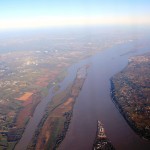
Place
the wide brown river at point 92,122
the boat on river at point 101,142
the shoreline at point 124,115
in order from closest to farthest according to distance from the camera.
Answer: the boat on river at point 101,142 → the wide brown river at point 92,122 → the shoreline at point 124,115

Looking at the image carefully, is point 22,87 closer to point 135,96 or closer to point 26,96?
point 26,96

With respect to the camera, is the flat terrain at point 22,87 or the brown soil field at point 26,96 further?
the brown soil field at point 26,96

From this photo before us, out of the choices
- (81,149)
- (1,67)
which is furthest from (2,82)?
(81,149)

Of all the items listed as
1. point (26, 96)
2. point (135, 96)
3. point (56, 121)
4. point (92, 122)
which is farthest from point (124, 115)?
point (26, 96)

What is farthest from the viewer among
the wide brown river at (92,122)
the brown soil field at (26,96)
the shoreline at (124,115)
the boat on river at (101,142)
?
the brown soil field at (26,96)

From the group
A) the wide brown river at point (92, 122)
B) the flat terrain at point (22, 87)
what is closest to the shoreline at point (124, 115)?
the wide brown river at point (92, 122)

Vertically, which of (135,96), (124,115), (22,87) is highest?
(135,96)

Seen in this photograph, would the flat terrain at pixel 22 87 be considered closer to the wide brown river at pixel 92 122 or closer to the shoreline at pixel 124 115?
the wide brown river at pixel 92 122
